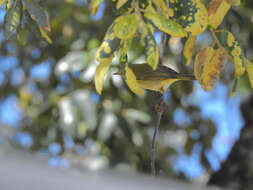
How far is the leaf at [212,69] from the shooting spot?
576 mm

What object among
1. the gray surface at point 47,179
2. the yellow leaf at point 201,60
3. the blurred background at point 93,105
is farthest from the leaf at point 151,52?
the blurred background at point 93,105

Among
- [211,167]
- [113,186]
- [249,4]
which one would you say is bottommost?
[211,167]

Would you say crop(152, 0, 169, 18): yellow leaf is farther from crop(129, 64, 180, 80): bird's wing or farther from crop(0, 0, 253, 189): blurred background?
crop(0, 0, 253, 189): blurred background

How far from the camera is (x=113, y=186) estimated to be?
31.9 inches

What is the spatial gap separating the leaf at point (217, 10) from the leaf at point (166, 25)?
0.29 feet

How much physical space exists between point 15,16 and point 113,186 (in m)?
0.36

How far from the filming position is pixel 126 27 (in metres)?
0.49

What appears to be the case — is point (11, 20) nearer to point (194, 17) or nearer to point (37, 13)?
point (37, 13)

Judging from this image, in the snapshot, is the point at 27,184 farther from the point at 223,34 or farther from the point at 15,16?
the point at 223,34

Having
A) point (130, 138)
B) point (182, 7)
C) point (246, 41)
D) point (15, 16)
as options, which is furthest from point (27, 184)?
point (246, 41)

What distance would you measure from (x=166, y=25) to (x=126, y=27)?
5cm

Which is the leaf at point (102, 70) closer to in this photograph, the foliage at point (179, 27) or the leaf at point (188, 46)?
the foliage at point (179, 27)

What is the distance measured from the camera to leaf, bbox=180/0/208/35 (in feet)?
1.75

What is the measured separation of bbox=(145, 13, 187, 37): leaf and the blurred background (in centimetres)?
68
